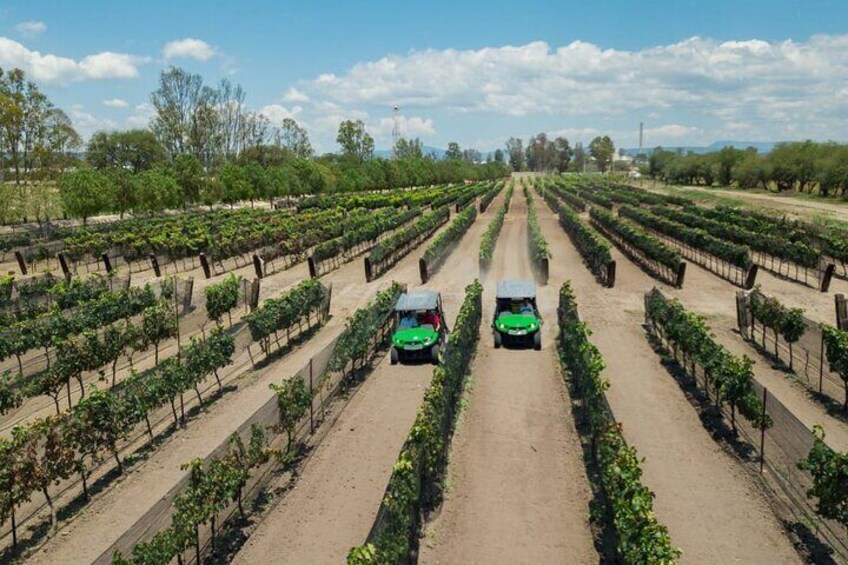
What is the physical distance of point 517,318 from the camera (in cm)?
2138

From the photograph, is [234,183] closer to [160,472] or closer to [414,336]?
[414,336]

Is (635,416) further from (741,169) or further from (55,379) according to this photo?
(741,169)

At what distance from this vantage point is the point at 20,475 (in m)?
11.4

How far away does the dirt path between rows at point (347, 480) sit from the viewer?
11289 mm

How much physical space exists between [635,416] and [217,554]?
11.2m

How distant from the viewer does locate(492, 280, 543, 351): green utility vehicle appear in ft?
68.8

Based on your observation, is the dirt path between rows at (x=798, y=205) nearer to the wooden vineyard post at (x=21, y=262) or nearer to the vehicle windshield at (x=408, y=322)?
the vehicle windshield at (x=408, y=322)

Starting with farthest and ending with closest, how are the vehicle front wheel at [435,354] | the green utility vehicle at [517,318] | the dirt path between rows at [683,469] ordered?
the green utility vehicle at [517,318]
the vehicle front wheel at [435,354]
the dirt path between rows at [683,469]

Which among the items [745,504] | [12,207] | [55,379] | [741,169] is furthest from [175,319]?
[741,169]

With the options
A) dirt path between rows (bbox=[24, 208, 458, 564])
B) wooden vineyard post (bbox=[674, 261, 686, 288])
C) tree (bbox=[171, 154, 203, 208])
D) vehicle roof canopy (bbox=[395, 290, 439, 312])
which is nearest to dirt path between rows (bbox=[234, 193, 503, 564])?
vehicle roof canopy (bbox=[395, 290, 439, 312])

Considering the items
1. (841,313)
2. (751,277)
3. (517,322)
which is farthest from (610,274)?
(517,322)

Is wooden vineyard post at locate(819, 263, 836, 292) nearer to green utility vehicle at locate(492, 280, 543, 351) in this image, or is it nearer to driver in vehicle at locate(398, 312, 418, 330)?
green utility vehicle at locate(492, 280, 543, 351)

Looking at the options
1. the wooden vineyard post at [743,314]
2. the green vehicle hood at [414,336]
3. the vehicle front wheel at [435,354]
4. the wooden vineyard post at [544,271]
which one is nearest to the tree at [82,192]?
the wooden vineyard post at [544,271]

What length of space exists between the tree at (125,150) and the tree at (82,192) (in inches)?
1697
